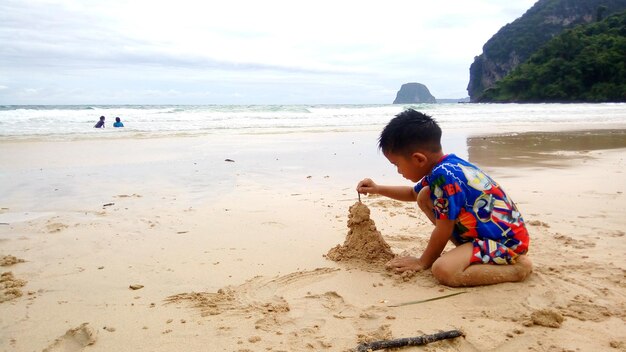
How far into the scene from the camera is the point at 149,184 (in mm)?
6035

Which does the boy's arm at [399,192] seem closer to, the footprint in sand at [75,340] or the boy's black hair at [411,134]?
the boy's black hair at [411,134]

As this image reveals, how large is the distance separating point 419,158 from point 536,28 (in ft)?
297

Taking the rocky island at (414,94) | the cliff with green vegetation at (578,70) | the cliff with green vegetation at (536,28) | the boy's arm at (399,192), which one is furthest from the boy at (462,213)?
the rocky island at (414,94)

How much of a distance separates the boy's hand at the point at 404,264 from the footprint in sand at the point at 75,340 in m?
1.74

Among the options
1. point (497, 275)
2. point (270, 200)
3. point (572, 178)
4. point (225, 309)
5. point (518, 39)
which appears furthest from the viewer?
point (518, 39)

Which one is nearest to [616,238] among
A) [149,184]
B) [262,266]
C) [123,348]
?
[262,266]

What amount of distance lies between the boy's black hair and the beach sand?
793 millimetres

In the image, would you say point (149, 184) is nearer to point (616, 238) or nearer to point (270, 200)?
point (270, 200)

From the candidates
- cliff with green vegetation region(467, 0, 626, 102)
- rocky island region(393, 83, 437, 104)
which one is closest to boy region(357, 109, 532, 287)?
cliff with green vegetation region(467, 0, 626, 102)

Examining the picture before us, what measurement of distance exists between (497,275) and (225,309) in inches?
60.9

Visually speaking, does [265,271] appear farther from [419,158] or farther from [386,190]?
[419,158]

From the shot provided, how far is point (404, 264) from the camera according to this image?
2885 mm

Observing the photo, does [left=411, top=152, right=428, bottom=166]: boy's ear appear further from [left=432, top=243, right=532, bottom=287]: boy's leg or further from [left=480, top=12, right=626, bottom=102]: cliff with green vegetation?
[left=480, top=12, right=626, bottom=102]: cliff with green vegetation

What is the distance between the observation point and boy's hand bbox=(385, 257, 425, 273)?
2.85m
